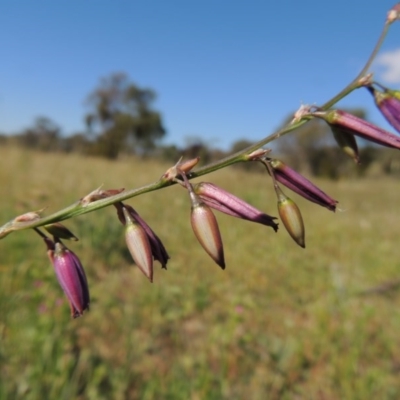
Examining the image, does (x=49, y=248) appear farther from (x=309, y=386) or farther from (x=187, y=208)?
(x=187, y=208)

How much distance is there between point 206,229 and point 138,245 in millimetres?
99

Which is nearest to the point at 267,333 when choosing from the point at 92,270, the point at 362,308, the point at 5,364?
the point at 362,308

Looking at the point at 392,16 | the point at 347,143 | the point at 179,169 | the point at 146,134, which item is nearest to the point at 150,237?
the point at 179,169

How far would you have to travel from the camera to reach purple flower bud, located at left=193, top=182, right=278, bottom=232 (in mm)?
613

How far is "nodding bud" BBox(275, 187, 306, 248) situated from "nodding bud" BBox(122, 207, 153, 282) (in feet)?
0.57

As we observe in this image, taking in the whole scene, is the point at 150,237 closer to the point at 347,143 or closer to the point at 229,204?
the point at 229,204

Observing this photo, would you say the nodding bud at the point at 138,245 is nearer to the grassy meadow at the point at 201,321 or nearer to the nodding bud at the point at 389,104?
the nodding bud at the point at 389,104

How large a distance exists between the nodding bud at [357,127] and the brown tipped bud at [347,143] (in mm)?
16

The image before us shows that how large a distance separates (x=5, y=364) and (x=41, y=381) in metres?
0.14

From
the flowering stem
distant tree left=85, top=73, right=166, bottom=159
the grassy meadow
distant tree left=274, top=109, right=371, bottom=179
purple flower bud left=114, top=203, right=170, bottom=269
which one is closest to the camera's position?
the flowering stem

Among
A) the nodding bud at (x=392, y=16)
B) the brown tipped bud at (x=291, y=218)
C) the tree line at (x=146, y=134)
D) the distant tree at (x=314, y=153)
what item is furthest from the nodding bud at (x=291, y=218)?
the distant tree at (x=314, y=153)

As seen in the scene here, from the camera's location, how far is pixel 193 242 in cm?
430

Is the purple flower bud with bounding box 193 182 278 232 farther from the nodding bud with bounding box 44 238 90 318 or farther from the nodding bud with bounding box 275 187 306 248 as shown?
the nodding bud with bounding box 44 238 90 318

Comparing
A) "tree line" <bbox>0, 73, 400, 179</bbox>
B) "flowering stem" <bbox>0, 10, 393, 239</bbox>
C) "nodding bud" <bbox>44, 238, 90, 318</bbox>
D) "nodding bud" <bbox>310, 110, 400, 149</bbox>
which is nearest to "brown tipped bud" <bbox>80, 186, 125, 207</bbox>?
"flowering stem" <bbox>0, 10, 393, 239</bbox>
